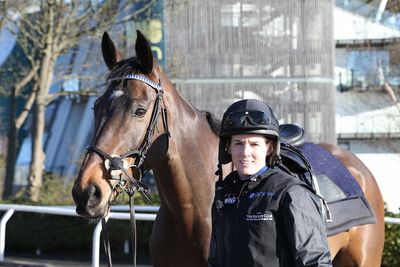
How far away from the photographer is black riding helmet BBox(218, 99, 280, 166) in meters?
2.39

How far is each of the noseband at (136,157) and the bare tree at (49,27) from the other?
10.8 meters

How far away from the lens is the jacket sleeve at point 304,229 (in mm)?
2203

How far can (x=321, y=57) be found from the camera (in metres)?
14.7

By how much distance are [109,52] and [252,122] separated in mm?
1657

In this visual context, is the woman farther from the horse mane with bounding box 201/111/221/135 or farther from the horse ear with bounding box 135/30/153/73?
the horse mane with bounding box 201/111/221/135

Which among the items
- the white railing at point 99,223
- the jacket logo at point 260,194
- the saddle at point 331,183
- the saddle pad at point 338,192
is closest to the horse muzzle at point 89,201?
the jacket logo at point 260,194

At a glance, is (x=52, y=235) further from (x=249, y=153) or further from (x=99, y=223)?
(x=249, y=153)

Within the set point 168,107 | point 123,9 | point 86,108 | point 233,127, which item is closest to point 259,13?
point 123,9

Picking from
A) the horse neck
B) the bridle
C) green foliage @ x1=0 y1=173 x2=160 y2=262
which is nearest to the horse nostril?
the bridle

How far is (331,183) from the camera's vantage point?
4379 millimetres

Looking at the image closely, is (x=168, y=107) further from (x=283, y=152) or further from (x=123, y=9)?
(x=123, y=9)

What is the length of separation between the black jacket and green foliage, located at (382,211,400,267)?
20.6ft

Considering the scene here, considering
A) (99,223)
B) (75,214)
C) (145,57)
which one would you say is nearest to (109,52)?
(145,57)

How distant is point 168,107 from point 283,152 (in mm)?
686
